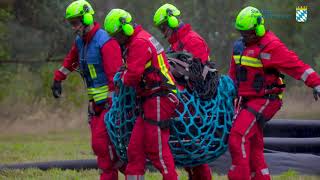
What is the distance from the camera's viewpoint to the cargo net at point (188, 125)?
8914 millimetres

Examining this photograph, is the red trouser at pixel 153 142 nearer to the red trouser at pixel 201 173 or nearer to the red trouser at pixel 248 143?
the red trouser at pixel 248 143

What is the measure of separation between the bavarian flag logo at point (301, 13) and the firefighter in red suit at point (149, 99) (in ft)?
54.8

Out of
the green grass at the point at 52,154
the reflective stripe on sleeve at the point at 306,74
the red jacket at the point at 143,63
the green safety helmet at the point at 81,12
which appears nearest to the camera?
the red jacket at the point at 143,63

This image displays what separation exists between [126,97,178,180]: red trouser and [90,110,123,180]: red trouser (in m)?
0.79

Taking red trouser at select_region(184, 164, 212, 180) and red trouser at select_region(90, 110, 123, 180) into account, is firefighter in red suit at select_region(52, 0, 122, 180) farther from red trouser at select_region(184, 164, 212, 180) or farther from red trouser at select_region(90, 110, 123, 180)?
red trouser at select_region(184, 164, 212, 180)

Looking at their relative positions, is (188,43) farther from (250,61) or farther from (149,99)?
(149,99)

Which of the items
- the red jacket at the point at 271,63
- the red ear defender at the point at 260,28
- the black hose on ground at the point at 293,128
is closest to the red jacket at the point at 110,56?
the red jacket at the point at 271,63

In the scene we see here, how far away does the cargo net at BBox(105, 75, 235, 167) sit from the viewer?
8914 millimetres

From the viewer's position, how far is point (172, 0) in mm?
38188

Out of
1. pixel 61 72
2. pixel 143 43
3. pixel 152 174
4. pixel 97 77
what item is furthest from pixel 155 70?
pixel 152 174

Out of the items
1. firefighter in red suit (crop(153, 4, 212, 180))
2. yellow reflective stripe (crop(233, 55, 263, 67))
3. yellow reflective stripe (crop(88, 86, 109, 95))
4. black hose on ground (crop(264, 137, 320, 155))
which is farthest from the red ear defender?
black hose on ground (crop(264, 137, 320, 155))

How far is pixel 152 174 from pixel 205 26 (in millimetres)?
24678

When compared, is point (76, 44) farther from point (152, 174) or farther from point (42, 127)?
point (42, 127)

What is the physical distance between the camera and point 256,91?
9.60 meters
